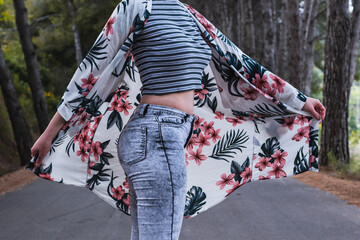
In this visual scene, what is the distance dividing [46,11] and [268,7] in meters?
18.0

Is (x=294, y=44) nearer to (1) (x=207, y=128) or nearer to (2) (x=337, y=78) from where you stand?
(2) (x=337, y=78)

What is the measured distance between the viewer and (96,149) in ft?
10.4

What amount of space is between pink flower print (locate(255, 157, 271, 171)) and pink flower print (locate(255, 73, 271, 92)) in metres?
0.52

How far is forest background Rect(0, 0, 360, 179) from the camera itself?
1046 centimetres

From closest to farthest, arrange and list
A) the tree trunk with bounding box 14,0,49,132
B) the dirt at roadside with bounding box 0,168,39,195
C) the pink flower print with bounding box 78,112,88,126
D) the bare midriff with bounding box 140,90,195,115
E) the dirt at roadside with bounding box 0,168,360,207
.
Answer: the bare midriff with bounding box 140,90,195,115 < the pink flower print with bounding box 78,112,88,126 < the dirt at roadside with bounding box 0,168,360,207 < the dirt at roadside with bounding box 0,168,39,195 < the tree trunk with bounding box 14,0,49,132

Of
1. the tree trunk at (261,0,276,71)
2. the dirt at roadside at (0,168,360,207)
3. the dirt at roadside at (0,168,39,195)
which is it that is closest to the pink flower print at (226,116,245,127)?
the dirt at roadside at (0,168,360,207)

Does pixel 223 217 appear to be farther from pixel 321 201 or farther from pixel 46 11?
pixel 46 11

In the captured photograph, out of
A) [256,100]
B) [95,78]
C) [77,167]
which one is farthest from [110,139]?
[256,100]

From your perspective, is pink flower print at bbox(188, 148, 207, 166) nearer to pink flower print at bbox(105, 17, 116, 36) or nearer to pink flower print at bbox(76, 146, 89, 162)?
pink flower print at bbox(76, 146, 89, 162)

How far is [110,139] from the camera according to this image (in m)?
3.15

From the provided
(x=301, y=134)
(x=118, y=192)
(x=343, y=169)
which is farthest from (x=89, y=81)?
(x=343, y=169)

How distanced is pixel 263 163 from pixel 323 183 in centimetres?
569

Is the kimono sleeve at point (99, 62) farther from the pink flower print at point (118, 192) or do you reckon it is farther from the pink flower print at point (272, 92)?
the pink flower print at point (272, 92)

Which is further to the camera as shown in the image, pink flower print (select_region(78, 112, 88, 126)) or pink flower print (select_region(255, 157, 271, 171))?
pink flower print (select_region(255, 157, 271, 171))
